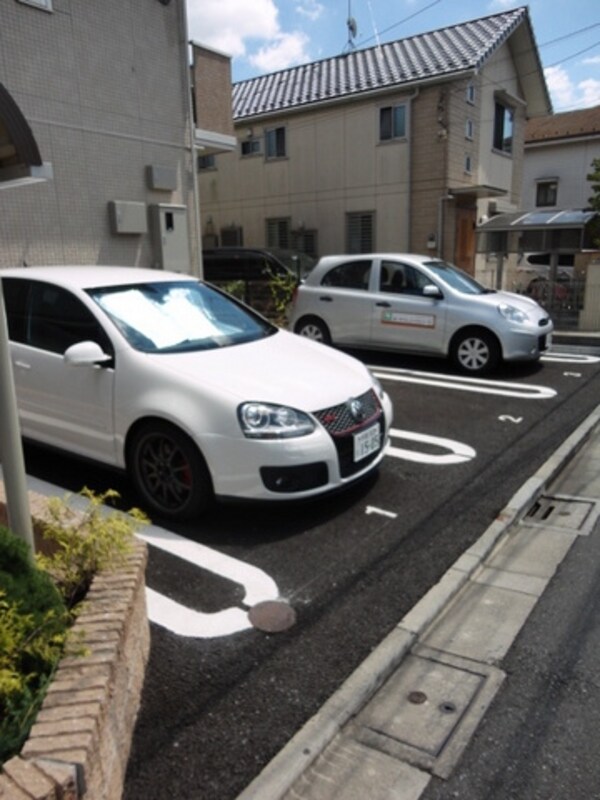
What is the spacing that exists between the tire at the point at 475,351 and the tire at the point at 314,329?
→ 1.95 m

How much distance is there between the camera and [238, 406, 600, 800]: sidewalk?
2062mm

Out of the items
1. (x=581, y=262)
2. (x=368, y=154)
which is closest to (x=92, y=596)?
(x=368, y=154)

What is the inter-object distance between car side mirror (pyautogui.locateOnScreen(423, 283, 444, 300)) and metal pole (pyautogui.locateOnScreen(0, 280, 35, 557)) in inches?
260

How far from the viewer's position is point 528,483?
454cm

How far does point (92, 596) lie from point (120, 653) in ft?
0.97

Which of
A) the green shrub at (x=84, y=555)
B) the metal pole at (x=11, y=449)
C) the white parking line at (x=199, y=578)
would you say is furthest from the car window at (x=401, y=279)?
the metal pole at (x=11, y=449)

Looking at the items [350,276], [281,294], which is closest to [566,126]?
[281,294]

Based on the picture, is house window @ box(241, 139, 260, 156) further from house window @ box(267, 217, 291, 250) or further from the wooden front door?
the wooden front door

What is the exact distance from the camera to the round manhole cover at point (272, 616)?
9.37 ft

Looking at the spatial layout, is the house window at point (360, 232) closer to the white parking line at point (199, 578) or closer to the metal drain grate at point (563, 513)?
the metal drain grate at point (563, 513)

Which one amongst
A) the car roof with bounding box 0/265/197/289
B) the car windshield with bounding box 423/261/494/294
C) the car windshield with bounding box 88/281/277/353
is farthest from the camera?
the car windshield with bounding box 423/261/494/294

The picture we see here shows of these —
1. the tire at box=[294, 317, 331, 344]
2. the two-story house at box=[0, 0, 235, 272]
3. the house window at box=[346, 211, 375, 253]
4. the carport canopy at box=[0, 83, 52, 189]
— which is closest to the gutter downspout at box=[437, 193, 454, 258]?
the house window at box=[346, 211, 375, 253]

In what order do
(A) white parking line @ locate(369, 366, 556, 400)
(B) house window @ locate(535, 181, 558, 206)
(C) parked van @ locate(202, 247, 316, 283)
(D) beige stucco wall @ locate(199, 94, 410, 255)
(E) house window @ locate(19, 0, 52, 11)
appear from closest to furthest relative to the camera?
(A) white parking line @ locate(369, 366, 556, 400), (E) house window @ locate(19, 0, 52, 11), (C) parked van @ locate(202, 247, 316, 283), (D) beige stucco wall @ locate(199, 94, 410, 255), (B) house window @ locate(535, 181, 558, 206)

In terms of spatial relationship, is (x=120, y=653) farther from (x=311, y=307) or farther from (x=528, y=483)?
(x=311, y=307)
